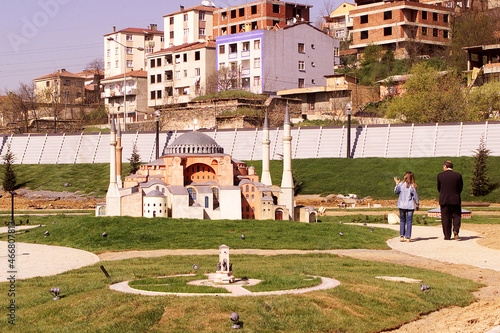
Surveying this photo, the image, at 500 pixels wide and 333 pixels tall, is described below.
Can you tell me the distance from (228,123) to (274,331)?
220 ft

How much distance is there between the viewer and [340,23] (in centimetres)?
13788

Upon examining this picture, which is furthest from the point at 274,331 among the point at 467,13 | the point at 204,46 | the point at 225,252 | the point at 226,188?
the point at 467,13

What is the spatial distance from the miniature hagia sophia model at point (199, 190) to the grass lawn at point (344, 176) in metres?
16.2

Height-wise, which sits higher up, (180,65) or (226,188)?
(180,65)

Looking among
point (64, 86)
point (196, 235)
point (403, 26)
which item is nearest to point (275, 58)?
point (403, 26)

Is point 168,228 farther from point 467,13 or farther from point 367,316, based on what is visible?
point 467,13

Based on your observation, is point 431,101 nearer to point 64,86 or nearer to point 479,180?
point 479,180

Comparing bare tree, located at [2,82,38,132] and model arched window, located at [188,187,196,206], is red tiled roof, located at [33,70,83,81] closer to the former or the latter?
bare tree, located at [2,82,38,132]

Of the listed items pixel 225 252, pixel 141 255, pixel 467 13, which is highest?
pixel 467 13

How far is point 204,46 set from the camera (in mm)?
102000

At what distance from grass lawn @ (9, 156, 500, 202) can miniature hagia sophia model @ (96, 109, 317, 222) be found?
53.3 ft

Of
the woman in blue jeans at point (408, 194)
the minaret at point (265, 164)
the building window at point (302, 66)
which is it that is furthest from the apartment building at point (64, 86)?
the woman in blue jeans at point (408, 194)

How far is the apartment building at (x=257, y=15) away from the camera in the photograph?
103m

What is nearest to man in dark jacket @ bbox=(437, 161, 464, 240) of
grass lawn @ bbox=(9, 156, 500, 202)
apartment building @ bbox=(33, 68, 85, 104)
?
grass lawn @ bbox=(9, 156, 500, 202)
